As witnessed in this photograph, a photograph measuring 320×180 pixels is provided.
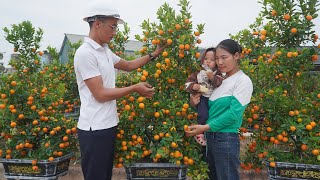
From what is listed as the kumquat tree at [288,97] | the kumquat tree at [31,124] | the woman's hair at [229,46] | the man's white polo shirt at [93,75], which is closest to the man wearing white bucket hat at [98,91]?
the man's white polo shirt at [93,75]

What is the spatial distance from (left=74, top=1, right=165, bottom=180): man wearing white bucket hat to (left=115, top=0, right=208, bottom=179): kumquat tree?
0.42 m

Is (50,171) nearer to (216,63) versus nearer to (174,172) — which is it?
(174,172)

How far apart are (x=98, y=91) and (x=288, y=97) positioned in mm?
2187

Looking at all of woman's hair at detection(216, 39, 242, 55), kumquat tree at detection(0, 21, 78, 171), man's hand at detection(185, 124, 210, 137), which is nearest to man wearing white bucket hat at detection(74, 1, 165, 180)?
man's hand at detection(185, 124, 210, 137)

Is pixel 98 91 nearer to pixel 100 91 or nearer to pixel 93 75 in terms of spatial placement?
pixel 100 91

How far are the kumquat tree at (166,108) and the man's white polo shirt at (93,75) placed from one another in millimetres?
482

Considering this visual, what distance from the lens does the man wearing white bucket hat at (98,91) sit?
2615 millimetres

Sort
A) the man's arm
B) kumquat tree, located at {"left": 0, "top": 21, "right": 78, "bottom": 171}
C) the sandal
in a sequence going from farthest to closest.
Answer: kumquat tree, located at {"left": 0, "top": 21, "right": 78, "bottom": 171}
the sandal
the man's arm

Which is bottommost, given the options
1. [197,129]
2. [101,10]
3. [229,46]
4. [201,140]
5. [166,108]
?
[201,140]

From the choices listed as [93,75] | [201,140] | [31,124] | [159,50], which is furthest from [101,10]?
[31,124]

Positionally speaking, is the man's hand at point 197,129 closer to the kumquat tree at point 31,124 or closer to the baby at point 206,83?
the baby at point 206,83

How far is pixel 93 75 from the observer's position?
2.58 metres

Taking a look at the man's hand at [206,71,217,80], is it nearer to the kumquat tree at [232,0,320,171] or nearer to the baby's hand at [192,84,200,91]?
the baby's hand at [192,84,200,91]

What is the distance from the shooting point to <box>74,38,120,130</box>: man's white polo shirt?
2.61 meters
